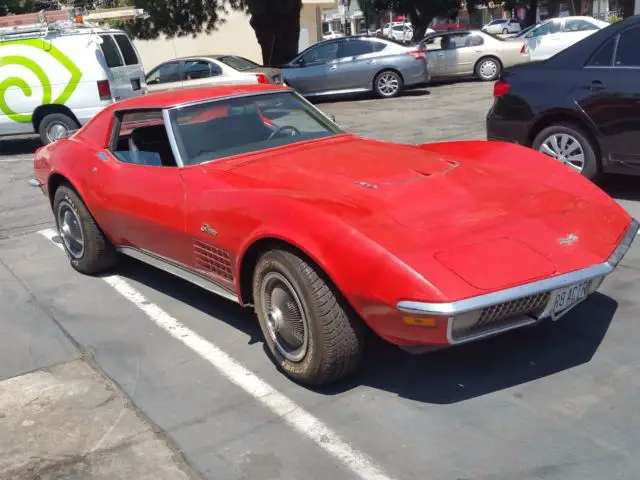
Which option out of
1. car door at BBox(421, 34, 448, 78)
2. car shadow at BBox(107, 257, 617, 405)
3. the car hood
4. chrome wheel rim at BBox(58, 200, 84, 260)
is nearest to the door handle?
the car hood

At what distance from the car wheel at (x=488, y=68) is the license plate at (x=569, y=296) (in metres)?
16.6

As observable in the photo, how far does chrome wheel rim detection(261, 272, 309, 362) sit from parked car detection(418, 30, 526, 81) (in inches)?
643

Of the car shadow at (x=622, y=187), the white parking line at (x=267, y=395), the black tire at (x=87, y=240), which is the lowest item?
the white parking line at (x=267, y=395)

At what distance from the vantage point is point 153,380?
403 cm

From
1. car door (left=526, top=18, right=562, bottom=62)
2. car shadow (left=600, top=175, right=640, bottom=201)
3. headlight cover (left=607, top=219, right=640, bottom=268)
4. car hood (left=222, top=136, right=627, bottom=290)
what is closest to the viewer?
car hood (left=222, top=136, right=627, bottom=290)

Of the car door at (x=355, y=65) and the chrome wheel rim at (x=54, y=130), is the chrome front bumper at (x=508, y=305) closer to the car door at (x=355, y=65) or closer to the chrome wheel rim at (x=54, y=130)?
the chrome wheel rim at (x=54, y=130)

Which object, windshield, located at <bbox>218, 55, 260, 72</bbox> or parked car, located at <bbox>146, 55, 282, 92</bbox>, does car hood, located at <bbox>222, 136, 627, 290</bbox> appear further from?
windshield, located at <bbox>218, 55, 260, 72</bbox>

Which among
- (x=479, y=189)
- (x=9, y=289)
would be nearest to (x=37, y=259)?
(x=9, y=289)

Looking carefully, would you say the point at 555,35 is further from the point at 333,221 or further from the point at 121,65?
the point at 333,221

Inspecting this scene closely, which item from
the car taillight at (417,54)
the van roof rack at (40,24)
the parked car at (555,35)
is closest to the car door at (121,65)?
the van roof rack at (40,24)

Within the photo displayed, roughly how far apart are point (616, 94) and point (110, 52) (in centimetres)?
864

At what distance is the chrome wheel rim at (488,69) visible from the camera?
19141 mm

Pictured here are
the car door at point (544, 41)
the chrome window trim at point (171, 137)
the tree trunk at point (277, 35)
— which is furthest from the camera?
the tree trunk at point (277, 35)

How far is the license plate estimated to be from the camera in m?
3.36
